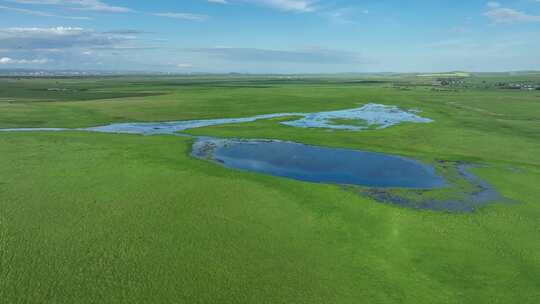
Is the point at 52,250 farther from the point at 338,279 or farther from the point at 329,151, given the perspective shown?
the point at 329,151

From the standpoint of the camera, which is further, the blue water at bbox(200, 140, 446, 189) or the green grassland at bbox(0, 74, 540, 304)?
the blue water at bbox(200, 140, 446, 189)

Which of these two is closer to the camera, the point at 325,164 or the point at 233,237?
the point at 233,237

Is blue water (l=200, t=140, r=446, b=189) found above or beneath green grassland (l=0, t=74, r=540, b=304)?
above

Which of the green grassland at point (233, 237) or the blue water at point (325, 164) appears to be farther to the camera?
the blue water at point (325, 164)

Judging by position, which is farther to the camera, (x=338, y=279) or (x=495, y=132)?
(x=495, y=132)

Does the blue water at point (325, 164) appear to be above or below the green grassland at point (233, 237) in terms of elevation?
above

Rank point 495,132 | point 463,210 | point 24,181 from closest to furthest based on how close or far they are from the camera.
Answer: point 463,210 < point 24,181 < point 495,132

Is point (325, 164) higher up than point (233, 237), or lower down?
higher up

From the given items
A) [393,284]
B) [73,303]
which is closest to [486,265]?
[393,284]
